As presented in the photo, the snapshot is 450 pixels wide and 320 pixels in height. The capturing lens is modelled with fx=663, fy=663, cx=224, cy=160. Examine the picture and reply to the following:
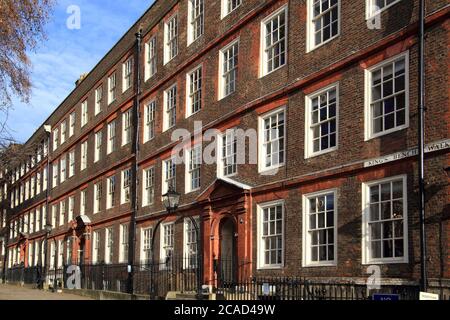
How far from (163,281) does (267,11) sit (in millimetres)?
10716

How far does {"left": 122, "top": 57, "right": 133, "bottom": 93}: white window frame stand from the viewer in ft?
107

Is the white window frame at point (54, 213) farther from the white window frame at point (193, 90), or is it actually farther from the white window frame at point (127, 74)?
the white window frame at point (193, 90)

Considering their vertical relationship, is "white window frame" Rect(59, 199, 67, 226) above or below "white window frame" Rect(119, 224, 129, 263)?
above

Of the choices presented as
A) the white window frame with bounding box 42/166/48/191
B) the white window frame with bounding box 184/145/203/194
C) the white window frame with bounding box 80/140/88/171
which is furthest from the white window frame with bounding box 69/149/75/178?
the white window frame with bounding box 184/145/203/194

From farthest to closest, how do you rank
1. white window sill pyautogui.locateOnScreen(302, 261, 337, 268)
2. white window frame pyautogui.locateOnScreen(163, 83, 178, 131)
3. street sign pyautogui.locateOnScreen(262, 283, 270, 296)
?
white window frame pyautogui.locateOnScreen(163, 83, 178, 131) < street sign pyautogui.locateOnScreen(262, 283, 270, 296) < white window sill pyautogui.locateOnScreen(302, 261, 337, 268)

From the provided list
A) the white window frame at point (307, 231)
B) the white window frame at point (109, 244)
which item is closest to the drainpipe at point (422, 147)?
the white window frame at point (307, 231)

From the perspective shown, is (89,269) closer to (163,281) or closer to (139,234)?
(139,234)

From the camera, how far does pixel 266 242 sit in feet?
63.2

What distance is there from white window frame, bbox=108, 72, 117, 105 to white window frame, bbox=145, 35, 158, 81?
4.82 meters

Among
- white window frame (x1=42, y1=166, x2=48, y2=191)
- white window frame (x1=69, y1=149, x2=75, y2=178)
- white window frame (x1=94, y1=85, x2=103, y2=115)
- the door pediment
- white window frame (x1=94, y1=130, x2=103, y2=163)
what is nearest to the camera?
the door pediment

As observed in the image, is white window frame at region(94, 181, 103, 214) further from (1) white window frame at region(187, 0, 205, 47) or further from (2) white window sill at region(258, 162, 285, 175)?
(2) white window sill at region(258, 162, 285, 175)

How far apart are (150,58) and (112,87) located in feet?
19.0
